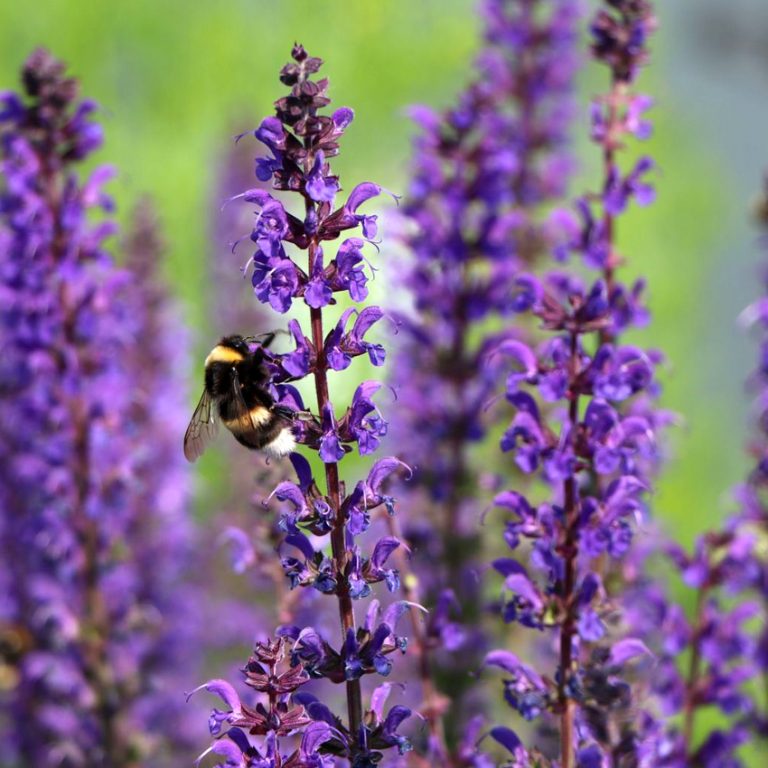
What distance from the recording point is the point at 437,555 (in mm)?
5039

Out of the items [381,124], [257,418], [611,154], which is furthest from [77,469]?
[381,124]

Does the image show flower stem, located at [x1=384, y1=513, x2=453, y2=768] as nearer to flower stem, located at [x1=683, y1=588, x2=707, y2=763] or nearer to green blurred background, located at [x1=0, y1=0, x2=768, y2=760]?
flower stem, located at [x1=683, y1=588, x2=707, y2=763]

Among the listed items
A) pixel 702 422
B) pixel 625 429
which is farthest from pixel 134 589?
pixel 702 422

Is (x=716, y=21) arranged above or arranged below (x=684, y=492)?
above

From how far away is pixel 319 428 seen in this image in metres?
2.94

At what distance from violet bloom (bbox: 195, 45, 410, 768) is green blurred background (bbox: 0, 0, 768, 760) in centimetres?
668

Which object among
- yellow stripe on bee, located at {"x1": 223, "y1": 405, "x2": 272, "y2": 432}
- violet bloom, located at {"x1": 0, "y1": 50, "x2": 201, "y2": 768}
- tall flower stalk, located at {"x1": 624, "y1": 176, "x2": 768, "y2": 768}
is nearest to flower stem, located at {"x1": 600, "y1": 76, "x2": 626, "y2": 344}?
tall flower stalk, located at {"x1": 624, "y1": 176, "x2": 768, "y2": 768}

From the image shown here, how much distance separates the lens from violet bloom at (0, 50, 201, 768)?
457 centimetres

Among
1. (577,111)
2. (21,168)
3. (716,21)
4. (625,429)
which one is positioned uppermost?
(716,21)

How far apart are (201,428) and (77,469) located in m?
1.00

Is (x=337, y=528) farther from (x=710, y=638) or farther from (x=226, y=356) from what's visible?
(x=710, y=638)

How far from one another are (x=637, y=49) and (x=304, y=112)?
1577mm

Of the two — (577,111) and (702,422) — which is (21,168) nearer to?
(577,111)

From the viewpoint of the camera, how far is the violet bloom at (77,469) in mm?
4574
